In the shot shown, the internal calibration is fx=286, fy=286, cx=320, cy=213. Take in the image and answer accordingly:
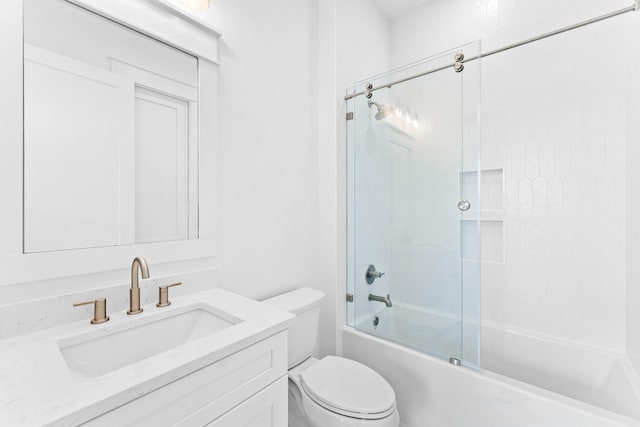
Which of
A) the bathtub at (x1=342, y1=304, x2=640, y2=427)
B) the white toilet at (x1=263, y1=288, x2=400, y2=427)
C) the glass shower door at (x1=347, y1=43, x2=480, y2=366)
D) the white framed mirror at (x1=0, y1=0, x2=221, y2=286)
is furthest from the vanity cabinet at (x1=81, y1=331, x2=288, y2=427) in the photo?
the glass shower door at (x1=347, y1=43, x2=480, y2=366)

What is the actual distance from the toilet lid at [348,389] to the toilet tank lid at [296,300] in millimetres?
286

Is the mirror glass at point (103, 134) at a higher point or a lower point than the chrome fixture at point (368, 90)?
lower

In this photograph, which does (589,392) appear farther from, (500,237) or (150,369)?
(150,369)

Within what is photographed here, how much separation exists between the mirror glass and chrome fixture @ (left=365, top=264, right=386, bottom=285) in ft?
3.60

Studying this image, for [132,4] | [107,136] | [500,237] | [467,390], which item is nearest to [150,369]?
[107,136]

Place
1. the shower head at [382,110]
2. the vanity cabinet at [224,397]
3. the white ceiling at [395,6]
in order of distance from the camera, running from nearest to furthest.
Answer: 1. the vanity cabinet at [224,397]
2. the shower head at [382,110]
3. the white ceiling at [395,6]

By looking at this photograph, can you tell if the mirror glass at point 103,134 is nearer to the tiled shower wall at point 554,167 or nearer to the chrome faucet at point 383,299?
the chrome faucet at point 383,299

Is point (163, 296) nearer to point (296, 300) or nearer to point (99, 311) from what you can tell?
point (99, 311)

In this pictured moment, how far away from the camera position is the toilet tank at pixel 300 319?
1407 mm

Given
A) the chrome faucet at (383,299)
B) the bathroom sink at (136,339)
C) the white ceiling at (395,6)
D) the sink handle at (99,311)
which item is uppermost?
the white ceiling at (395,6)

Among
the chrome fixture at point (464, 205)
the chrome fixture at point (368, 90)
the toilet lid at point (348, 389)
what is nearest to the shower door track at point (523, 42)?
the chrome fixture at point (368, 90)

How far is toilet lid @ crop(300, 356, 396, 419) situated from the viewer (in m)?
1.12

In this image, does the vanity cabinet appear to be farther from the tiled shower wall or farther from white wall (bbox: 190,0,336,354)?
the tiled shower wall

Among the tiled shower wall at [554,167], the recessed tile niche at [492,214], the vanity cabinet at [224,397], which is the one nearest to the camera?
the vanity cabinet at [224,397]
